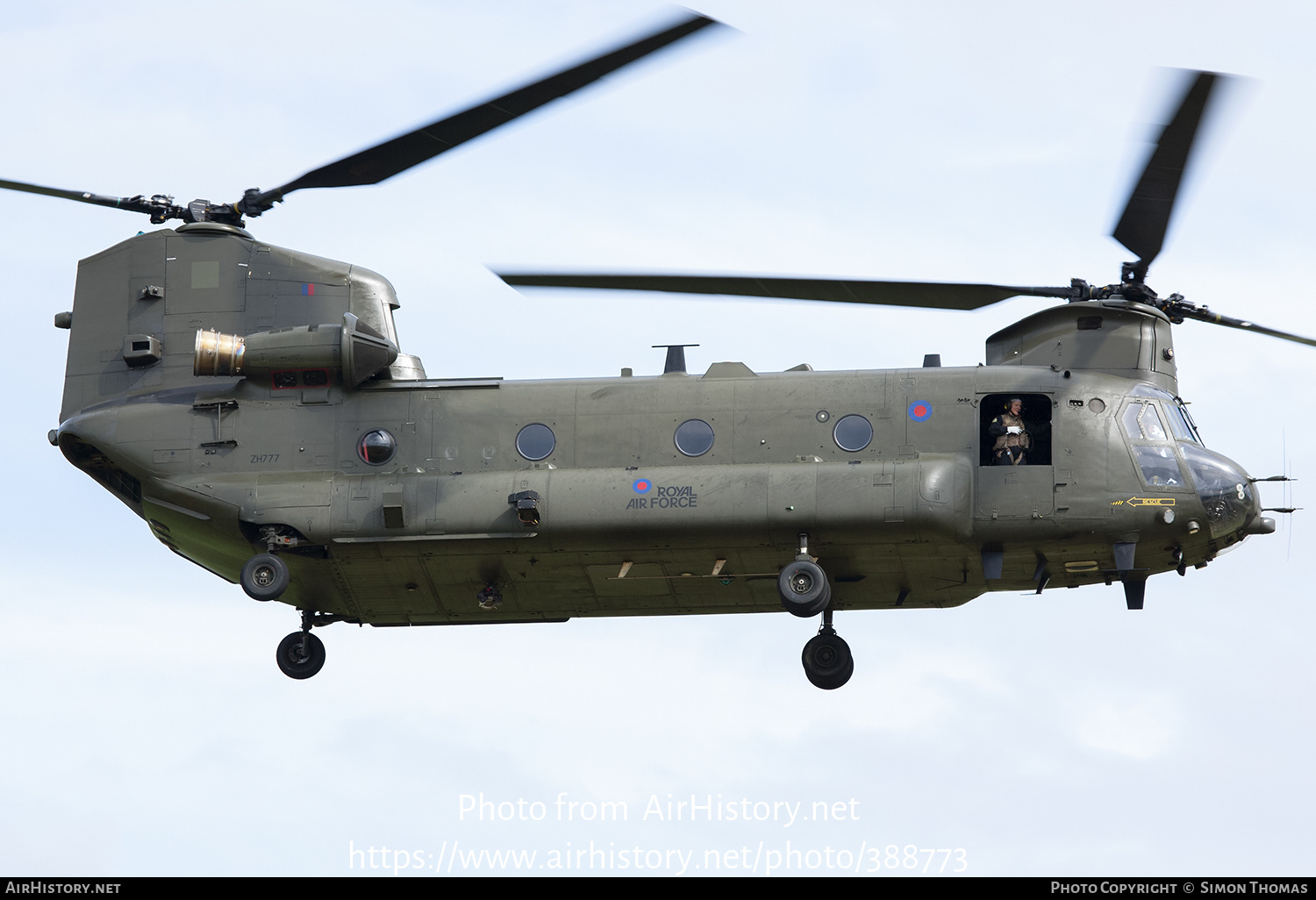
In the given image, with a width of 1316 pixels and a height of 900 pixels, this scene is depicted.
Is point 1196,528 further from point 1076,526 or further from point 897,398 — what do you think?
point 897,398

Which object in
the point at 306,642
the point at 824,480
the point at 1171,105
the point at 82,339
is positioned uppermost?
the point at 1171,105

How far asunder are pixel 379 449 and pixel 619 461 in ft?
10.7

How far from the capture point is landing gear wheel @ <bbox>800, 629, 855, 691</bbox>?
27.7 metres

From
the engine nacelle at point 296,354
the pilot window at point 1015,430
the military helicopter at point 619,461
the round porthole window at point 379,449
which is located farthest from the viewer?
the engine nacelle at point 296,354

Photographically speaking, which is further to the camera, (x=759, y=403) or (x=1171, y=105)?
(x=759, y=403)

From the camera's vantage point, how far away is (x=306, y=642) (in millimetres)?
28797

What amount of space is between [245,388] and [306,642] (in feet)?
12.1

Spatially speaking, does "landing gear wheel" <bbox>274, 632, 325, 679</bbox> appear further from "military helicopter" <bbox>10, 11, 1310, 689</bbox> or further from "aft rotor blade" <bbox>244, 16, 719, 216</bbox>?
"aft rotor blade" <bbox>244, 16, 719, 216</bbox>

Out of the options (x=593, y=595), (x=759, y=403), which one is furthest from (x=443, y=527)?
(x=759, y=403)

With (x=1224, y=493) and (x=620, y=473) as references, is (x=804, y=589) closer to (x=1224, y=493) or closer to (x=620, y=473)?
(x=620, y=473)

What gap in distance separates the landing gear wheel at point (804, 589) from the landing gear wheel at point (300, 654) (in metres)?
7.09

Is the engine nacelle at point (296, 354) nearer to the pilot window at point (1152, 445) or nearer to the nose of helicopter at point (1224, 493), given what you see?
the pilot window at point (1152, 445)

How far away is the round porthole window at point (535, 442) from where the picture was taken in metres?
27.1

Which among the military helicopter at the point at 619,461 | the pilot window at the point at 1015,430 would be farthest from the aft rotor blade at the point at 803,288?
the pilot window at the point at 1015,430
